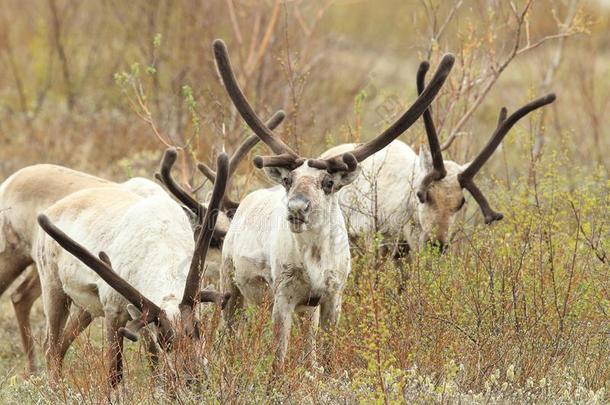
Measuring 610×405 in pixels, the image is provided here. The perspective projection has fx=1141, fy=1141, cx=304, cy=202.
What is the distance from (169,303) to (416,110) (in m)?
1.74

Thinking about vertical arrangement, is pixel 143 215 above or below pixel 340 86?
below

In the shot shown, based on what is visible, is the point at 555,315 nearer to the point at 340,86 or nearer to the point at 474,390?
the point at 474,390

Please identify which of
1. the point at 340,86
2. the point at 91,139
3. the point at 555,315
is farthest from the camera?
the point at 340,86

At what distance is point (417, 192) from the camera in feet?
25.5

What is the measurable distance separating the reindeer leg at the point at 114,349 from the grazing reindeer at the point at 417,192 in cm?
194

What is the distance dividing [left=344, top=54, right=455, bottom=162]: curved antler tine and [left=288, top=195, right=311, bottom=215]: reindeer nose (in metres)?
0.55

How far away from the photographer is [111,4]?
650 inches

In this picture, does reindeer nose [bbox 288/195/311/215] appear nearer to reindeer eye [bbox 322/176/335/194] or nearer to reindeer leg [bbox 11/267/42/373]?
reindeer eye [bbox 322/176/335/194]

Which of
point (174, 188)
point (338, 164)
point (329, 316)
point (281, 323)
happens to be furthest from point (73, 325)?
point (338, 164)

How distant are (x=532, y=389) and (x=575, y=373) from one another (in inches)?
14.2

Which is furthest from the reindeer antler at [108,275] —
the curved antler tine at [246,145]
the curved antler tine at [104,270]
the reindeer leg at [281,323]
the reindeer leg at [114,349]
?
the curved antler tine at [246,145]

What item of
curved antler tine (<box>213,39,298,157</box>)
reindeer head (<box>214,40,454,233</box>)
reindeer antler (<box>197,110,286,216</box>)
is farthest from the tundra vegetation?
curved antler tine (<box>213,39,298,157</box>)

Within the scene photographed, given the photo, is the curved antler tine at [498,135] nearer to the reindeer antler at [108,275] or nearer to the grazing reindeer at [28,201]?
the grazing reindeer at [28,201]

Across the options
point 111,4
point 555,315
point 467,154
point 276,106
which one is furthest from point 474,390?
point 111,4
